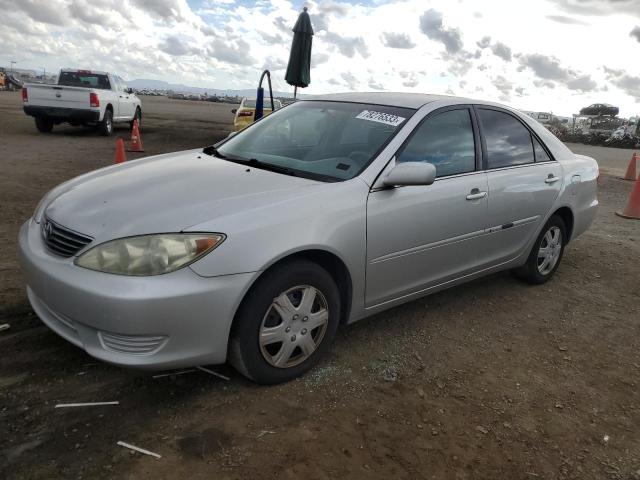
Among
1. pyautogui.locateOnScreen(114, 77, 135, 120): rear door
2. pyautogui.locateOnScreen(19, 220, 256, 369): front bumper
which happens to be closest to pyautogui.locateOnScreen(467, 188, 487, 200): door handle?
pyautogui.locateOnScreen(19, 220, 256, 369): front bumper

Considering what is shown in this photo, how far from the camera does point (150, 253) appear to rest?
2.48 metres

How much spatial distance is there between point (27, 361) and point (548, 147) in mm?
4212

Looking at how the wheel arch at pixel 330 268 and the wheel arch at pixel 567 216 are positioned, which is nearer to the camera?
A: the wheel arch at pixel 330 268

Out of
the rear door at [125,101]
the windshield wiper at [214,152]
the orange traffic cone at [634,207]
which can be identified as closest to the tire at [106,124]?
the rear door at [125,101]

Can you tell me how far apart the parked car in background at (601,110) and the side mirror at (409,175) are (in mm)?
57871

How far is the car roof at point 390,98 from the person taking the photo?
3667 mm

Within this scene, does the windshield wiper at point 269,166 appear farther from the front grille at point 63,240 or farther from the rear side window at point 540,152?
the rear side window at point 540,152

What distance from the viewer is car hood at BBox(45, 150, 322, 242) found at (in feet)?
8.50

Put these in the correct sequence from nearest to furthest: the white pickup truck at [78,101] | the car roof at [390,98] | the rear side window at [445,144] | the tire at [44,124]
Result: the rear side window at [445,144], the car roof at [390,98], the white pickup truck at [78,101], the tire at [44,124]

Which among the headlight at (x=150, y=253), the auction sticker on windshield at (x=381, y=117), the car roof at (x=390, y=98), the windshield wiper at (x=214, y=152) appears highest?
the car roof at (x=390, y=98)

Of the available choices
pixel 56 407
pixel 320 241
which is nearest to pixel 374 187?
pixel 320 241

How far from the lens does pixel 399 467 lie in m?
2.38

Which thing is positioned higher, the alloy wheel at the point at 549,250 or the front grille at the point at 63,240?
the front grille at the point at 63,240

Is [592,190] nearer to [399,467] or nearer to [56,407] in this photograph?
[399,467]
